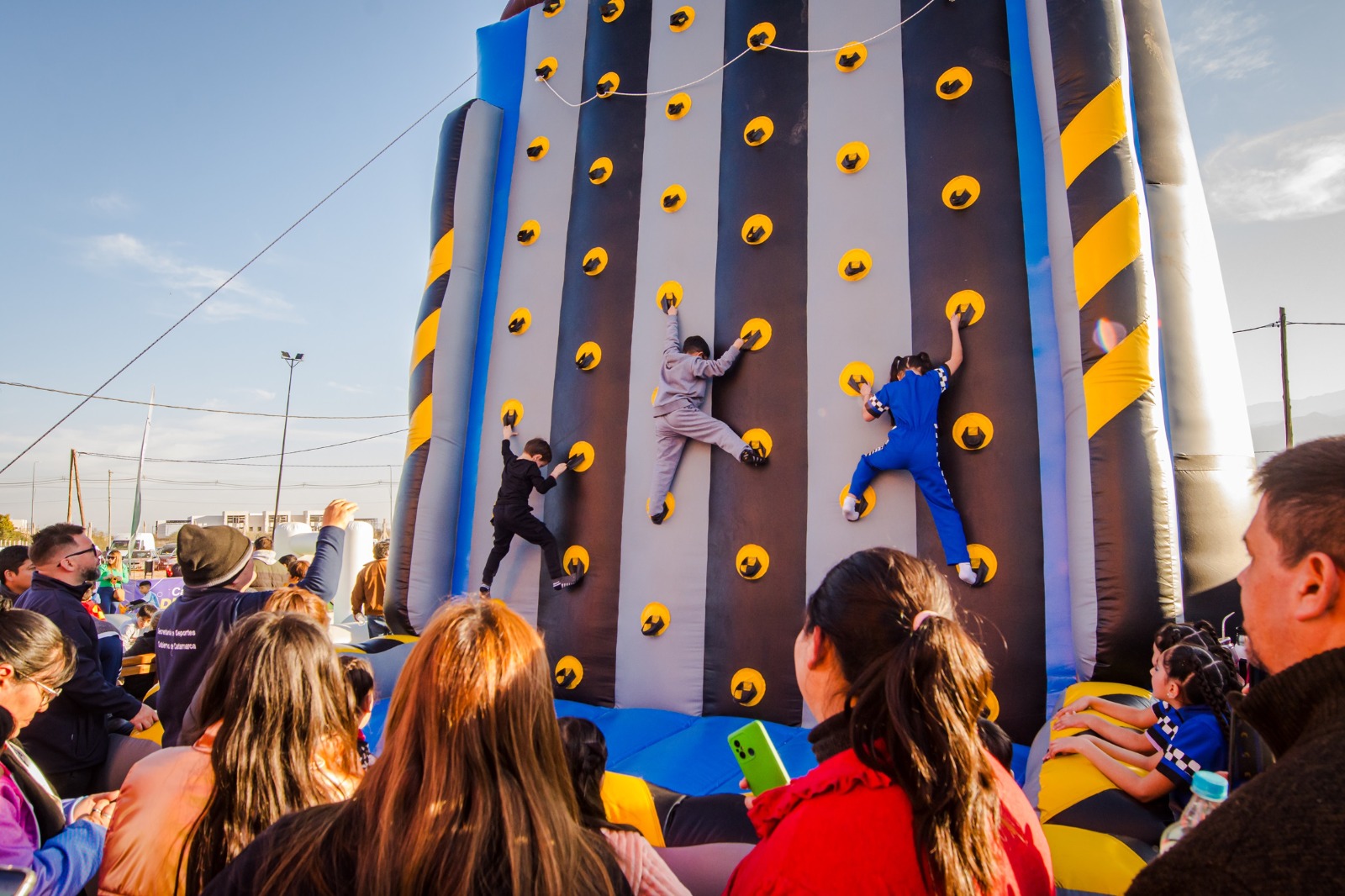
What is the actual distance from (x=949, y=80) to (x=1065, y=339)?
1.36 m

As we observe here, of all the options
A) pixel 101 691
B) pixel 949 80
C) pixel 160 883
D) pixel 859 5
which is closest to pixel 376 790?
pixel 160 883

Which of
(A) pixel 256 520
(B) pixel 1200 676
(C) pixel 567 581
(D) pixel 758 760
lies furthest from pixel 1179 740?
(A) pixel 256 520

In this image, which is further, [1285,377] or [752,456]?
[1285,377]

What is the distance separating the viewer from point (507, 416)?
4.46 m

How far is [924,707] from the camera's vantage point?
3.22ft

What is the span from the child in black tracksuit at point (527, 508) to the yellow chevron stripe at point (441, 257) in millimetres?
1359

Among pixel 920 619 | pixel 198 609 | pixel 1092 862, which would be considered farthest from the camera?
pixel 198 609

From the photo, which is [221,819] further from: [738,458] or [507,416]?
[507,416]

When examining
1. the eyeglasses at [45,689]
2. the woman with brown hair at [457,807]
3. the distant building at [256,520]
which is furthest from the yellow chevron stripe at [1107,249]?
the distant building at [256,520]

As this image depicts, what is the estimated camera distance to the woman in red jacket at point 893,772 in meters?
0.89

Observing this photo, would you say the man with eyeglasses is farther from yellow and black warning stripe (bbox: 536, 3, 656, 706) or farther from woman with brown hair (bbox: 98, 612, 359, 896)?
yellow and black warning stripe (bbox: 536, 3, 656, 706)

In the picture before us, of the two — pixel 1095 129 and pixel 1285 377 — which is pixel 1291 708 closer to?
pixel 1095 129

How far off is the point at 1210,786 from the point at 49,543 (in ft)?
11.0

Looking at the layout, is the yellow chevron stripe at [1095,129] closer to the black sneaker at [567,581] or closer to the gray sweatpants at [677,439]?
the gray sweatpants at [677,439]
